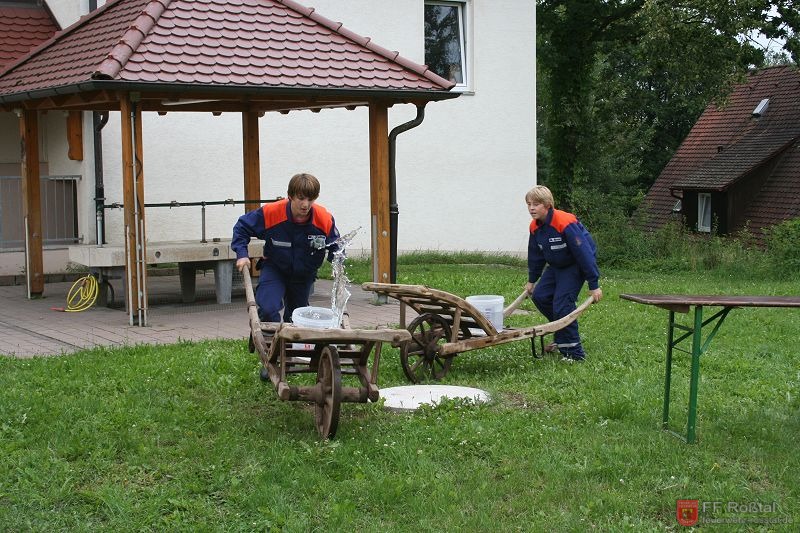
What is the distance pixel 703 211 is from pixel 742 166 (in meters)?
2.07

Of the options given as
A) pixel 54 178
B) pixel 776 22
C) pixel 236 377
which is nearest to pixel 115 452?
pixel 236 377

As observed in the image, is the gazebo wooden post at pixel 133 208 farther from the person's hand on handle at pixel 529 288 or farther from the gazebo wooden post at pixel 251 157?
the person's hand on handle at pixel 529 288

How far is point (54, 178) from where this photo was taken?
16.6 meters

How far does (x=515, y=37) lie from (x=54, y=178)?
9.20m

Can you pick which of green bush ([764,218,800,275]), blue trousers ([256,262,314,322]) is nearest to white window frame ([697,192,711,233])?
green bush ([764,218,800,275])

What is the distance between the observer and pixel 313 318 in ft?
24.1

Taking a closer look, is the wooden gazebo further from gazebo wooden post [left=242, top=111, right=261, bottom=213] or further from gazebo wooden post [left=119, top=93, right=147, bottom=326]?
gazebo wooden post [left=242, top=111, right=261, bottom=213]

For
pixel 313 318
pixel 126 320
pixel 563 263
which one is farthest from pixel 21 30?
pixel 313 318

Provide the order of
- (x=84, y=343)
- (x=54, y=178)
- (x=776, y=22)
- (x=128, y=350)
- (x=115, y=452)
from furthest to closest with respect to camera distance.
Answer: (x=776, y=22)
(x=54, y=178)
(x=84, y=343)
(x=128, y=350)
(x=115, y=452)

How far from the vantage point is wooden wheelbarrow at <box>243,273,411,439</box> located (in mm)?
6715

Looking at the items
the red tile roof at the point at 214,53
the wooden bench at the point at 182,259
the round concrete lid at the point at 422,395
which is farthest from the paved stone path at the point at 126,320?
the round concrete lid at the point at 422,395

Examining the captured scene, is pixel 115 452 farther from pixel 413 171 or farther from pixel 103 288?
pixel 413 171

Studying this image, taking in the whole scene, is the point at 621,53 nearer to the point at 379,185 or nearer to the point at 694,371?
the point at 379,185

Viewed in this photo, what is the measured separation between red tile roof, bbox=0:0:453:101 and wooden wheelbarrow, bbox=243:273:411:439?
4.94 meters
